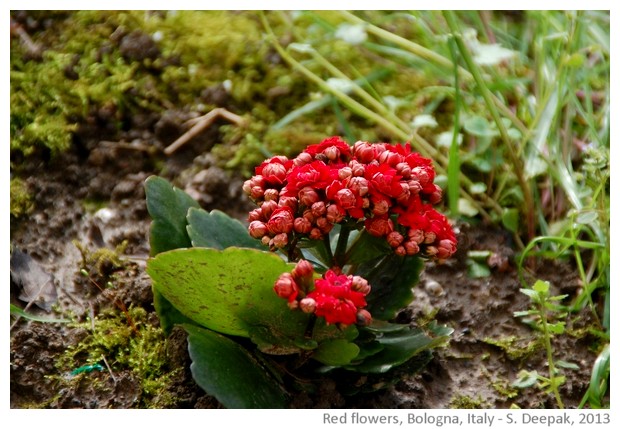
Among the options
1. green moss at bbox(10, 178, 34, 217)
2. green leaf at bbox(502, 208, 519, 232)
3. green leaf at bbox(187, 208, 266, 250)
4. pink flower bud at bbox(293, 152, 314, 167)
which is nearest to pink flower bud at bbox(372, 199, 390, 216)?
pink flower bud at bbox(293, 152, 314, 167)

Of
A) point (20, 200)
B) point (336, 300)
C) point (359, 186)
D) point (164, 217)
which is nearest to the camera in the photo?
point (336, 300)

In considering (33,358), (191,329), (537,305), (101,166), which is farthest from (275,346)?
(101,166)

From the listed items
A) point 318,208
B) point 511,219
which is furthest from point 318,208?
point 511,219

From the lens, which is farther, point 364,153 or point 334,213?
point 364,153

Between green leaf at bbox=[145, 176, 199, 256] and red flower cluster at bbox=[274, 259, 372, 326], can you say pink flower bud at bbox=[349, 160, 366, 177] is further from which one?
green leaf at bbox=[145, 176, 199, 256]

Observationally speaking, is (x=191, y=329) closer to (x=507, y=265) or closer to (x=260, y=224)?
(x=260, y=224)

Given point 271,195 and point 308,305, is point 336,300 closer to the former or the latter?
point 308,305
